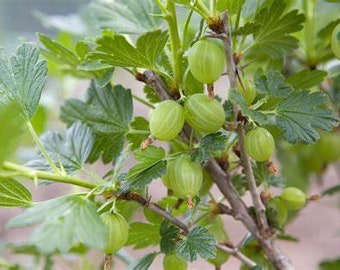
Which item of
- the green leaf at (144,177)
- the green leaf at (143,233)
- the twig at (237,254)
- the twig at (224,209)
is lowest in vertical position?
the twig at (237,254)

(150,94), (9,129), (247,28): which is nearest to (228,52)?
(247,28)

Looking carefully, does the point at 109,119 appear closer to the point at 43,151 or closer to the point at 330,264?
the point at 43,151

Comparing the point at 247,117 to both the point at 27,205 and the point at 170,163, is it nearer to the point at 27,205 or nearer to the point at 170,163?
the point at 170,163

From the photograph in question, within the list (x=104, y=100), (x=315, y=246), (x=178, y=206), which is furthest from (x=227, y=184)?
(x=315, y=246)

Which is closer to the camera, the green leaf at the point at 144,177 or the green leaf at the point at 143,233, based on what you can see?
the green leaf at the point at 144,177

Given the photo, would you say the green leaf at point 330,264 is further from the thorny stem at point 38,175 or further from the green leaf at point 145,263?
the thorny stem at point 38,175

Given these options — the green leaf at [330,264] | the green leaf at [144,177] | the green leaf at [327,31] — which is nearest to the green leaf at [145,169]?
the green leaf at [144,177]

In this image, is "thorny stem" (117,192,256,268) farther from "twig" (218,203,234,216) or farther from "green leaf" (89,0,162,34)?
"green leaf" (89,0,162,34)
